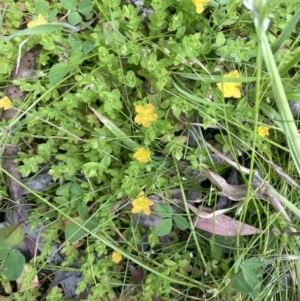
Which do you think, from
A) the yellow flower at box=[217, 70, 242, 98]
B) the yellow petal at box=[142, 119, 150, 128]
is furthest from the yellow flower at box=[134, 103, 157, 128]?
the yellow flower at box=[217, 70, 242, 98]

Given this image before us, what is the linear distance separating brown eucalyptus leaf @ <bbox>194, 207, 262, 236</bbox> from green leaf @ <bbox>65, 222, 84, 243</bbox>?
38 cm

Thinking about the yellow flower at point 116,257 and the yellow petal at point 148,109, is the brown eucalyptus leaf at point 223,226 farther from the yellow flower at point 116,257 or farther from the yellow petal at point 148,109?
the yellow petal at point 148,109

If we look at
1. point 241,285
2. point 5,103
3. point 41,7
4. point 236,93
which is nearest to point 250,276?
point 241,285

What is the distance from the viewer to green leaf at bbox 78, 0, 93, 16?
1.35m

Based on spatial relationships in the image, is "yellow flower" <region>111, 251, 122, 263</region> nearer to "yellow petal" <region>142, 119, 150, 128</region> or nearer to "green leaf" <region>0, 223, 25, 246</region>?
"green leaf" <region>0, 223, 25, 246</region>

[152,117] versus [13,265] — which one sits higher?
[152,117]

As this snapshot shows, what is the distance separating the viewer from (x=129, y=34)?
4.41 ft

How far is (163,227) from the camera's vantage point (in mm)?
1377

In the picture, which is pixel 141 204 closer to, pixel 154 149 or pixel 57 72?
pixel 154 149

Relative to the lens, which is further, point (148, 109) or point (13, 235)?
point (13, 235)

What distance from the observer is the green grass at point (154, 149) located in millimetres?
1317

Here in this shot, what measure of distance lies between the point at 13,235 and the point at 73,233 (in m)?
0.25

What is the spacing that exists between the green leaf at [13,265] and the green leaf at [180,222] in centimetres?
53

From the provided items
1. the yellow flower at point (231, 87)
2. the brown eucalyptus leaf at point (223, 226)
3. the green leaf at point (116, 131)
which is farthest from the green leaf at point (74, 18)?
the brown eucalyptus leaf at point (223, 226)
